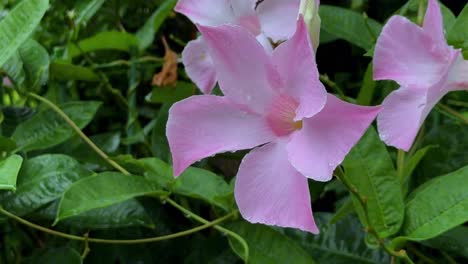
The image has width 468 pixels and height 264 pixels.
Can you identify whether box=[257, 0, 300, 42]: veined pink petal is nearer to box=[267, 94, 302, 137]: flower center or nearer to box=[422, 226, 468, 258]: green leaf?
box=[267, 94, 302, 137]: flower center

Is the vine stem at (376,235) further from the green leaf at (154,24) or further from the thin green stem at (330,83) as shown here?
the green leaf at (154,24)

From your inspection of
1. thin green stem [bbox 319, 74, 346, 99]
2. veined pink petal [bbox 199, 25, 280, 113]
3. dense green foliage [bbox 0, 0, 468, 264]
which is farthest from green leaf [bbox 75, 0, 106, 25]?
veined pink petal [bbox 199, 25, 280, 113]

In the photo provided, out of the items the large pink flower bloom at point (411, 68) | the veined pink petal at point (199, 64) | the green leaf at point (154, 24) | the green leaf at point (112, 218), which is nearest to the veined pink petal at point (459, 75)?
the large pink flower bloom at point (411, 68)

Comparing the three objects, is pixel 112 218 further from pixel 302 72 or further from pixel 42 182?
pixel 302 72

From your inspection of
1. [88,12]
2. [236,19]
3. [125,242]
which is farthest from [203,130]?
[88,12]

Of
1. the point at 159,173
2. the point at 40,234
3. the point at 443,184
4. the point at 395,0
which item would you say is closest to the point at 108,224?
the point at 159,173

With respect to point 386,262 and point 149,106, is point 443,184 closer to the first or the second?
point 386,262

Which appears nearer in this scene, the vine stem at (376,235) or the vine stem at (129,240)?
the vine stem at (376,235)
